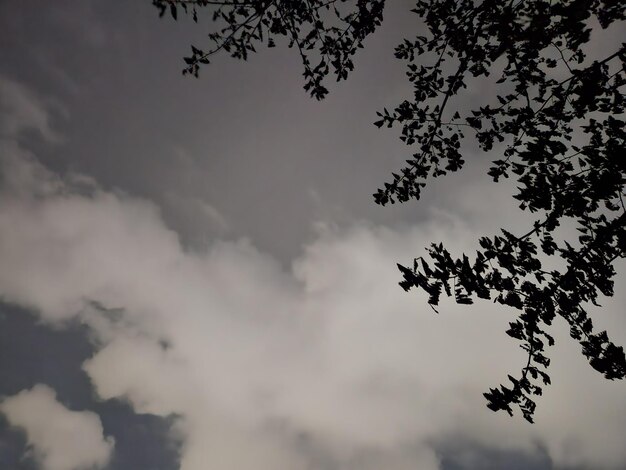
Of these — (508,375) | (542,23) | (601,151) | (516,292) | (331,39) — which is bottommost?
(508,375)

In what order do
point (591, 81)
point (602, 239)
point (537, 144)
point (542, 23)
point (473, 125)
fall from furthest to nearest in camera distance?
point (473, 125)
point (537, 144)
point (602, 239)
point (591, 81)
point (542, 23)

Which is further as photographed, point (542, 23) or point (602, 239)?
point (602, 239)

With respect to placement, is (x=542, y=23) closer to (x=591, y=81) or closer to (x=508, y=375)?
(x=591, y=81)

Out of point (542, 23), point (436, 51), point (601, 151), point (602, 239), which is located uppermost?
point (436, 51)

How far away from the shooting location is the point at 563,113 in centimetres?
446

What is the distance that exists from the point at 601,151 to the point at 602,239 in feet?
3.66

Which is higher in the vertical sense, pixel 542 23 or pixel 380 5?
pixel 380 5

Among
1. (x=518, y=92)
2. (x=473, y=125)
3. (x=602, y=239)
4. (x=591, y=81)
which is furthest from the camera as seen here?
(x=473, y=125)

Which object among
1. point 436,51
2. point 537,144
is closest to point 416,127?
point 436,51

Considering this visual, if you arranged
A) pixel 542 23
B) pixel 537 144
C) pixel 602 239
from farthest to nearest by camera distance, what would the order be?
pixel 537 144, pixel 602 239, pixel 542 23

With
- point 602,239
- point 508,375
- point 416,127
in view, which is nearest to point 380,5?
point 416,127

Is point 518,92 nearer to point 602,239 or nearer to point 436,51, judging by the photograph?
point 436,51

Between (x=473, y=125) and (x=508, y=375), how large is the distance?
3528 millimetres

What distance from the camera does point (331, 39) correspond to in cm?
530
